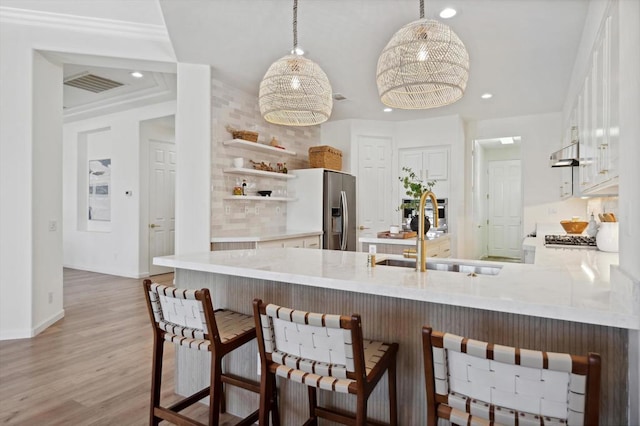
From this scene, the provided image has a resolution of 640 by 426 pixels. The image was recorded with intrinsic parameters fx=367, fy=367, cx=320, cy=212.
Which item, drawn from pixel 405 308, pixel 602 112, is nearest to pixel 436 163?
pixel 602 112

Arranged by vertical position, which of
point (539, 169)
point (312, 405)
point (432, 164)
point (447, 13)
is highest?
point (447, 13)

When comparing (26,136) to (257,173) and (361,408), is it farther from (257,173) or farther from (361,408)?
(361,408)

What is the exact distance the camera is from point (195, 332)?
1.77 metres

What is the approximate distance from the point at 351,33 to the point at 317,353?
282cm

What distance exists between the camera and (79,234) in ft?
23.2

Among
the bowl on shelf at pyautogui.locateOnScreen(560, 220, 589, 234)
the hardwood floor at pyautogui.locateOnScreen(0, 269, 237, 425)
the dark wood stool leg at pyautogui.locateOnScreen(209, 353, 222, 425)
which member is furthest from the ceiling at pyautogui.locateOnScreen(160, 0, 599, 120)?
the hardwood floor at pyautogui.locateOnScreen(0, 269, 237, 425)

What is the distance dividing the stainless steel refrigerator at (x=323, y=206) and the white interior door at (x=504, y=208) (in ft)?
15.9

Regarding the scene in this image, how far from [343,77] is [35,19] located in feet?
10.2

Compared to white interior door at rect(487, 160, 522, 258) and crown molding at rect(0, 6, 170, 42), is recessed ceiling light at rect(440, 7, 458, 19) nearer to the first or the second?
crown molding at rect(0, 6, 170, 42)

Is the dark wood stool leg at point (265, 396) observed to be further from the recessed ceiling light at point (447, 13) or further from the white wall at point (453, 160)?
the white wall at point (453, 160)

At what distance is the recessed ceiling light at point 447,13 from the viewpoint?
2793 millimetres

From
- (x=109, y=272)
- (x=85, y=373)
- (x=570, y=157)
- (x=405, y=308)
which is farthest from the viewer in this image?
(x=109, y=272)

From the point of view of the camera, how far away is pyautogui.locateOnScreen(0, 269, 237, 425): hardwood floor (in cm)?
222

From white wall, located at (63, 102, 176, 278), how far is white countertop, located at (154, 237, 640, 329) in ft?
15.1
